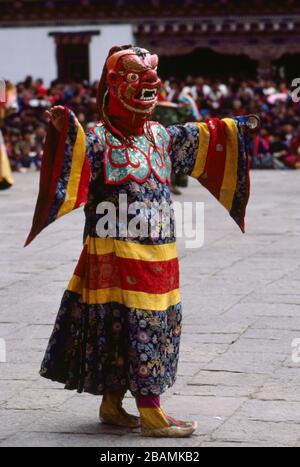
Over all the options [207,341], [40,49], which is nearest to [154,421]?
[207,341]

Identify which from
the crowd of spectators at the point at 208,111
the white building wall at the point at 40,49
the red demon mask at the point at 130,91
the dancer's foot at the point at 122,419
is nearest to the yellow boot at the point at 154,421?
the dancer's foot at the point at 122,419

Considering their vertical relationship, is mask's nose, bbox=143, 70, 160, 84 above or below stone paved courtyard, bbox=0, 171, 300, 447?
above

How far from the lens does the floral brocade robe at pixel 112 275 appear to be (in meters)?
4.40

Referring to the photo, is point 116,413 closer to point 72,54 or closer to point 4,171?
point 4,171

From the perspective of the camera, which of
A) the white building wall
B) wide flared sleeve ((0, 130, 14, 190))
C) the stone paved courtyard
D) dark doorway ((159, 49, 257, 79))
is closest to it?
the stone paved courtyard

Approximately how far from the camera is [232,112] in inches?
814

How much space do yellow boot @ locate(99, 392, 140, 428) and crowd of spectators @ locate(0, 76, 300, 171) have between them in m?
9.61

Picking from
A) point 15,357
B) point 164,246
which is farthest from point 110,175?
point 15,357

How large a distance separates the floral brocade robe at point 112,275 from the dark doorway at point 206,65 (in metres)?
22.9

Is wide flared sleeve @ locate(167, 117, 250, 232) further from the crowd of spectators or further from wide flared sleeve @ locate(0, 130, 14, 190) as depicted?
the crowd of spectators

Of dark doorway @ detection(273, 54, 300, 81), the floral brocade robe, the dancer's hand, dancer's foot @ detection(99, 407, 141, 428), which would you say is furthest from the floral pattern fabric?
dark doorway @ detection(273, 54, 300, 81)

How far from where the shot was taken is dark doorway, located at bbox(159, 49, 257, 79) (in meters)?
27.3

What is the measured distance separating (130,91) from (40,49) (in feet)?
78.7

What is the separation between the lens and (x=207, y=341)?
19.8 feet
